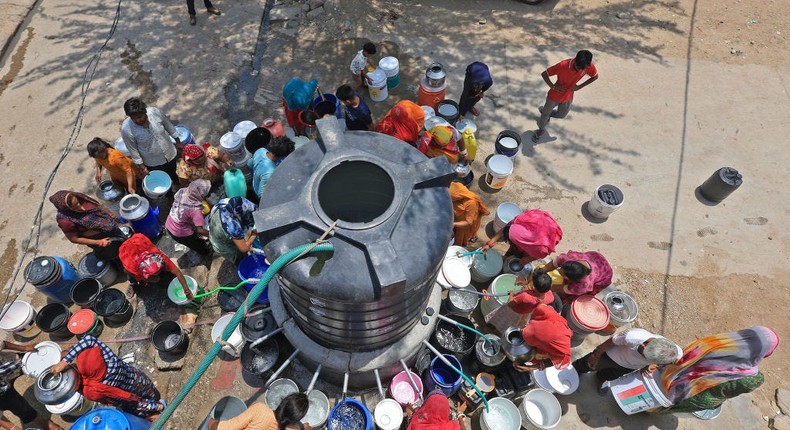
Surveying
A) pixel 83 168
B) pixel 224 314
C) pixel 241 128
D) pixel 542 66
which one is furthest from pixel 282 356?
pixel 542 66

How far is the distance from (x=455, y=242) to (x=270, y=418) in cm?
307

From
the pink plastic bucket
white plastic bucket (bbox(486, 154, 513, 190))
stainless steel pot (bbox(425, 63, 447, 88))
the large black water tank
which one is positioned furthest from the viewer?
stainless steel pot (bbox(425, 63, 447, 88))

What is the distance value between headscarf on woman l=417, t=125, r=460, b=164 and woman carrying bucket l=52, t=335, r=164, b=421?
4278 millimetres

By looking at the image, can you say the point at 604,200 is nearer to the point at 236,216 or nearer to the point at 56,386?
the point at 236,216

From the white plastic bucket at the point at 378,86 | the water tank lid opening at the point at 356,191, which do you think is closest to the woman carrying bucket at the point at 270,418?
the water tank lid opening at the point at 356,191

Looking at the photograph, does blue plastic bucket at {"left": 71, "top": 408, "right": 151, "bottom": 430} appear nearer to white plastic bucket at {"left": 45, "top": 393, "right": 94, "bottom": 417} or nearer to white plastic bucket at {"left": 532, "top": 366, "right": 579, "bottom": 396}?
white plastic bucket at {"left": 45, "top": 393, "right": 94, "bottom": 417}

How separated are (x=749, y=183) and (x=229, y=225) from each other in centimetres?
806

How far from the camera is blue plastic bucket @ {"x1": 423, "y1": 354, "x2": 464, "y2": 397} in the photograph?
4332 mm

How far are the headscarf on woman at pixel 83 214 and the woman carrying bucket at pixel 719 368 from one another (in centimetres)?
659

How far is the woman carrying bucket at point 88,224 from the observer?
4684mm

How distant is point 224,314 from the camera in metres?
5.24

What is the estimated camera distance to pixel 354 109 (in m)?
5.95

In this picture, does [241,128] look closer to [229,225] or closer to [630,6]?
[229,225]

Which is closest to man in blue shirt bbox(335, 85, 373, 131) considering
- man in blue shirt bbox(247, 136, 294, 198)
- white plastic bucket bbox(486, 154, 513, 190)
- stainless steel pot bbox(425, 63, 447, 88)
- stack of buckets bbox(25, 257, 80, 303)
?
man in blue shirt bbox(247, 136, 294, 198)
